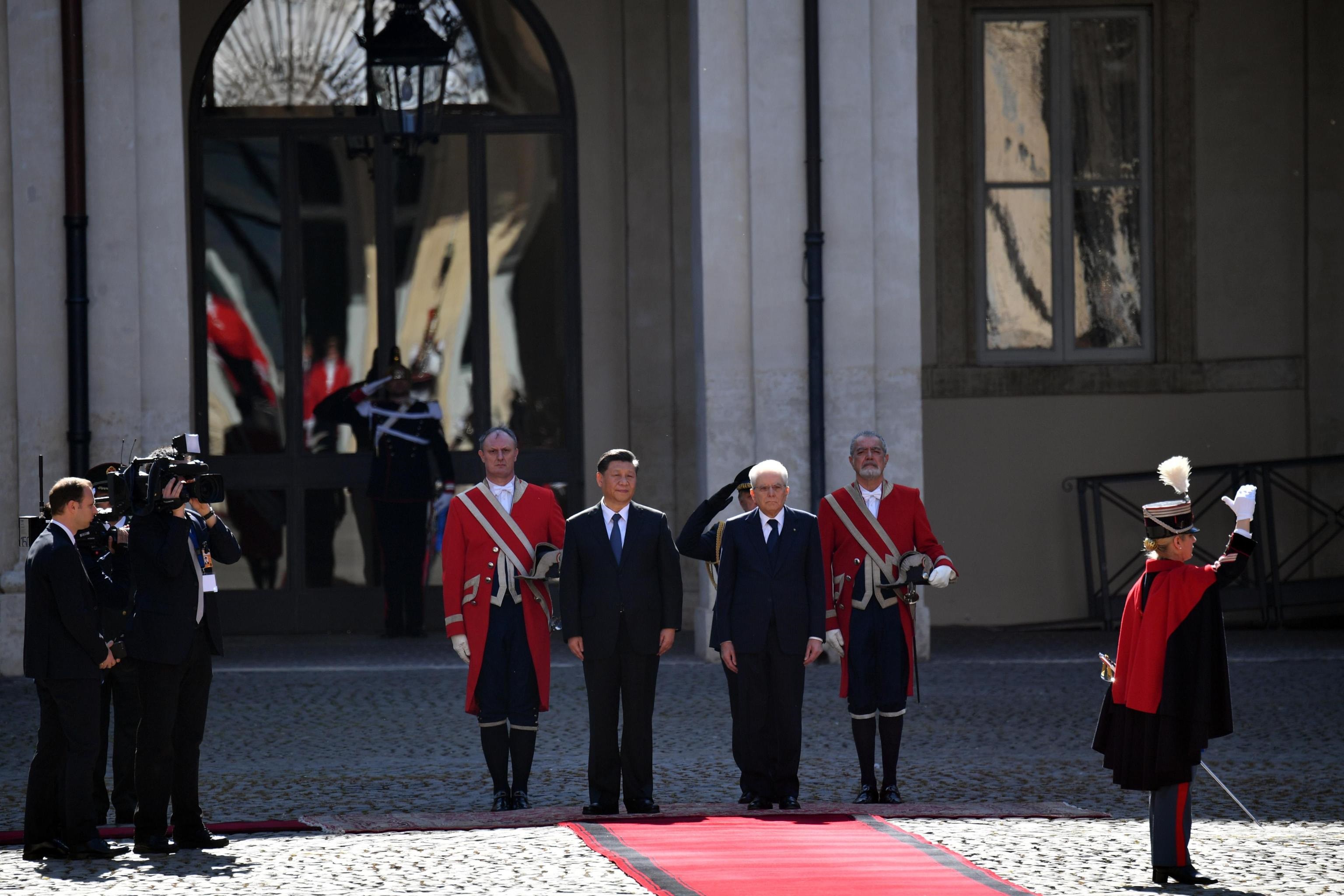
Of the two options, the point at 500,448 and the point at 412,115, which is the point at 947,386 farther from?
the point at 500,448

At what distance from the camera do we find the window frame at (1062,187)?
14273 mm

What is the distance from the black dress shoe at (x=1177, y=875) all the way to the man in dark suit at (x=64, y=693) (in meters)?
3.66

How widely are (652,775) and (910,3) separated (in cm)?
592

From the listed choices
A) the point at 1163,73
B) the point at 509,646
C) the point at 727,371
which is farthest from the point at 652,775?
the point at 1163,73

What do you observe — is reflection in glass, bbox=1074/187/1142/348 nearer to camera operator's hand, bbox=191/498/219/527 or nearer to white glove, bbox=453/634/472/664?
white glove, bbox=453/634/472/664

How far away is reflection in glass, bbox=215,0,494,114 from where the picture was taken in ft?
45.8

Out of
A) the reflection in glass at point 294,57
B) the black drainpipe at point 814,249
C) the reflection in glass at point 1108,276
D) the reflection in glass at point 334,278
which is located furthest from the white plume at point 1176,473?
the reflection in glass at point 294,57

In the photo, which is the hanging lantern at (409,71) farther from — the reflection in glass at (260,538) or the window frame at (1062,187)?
the window frame at (1062,187)

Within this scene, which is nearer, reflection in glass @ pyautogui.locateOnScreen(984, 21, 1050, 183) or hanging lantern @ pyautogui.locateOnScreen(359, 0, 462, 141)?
hanging lantern @ pyautogui.locateOnScreen(359, 0, 462, 141)

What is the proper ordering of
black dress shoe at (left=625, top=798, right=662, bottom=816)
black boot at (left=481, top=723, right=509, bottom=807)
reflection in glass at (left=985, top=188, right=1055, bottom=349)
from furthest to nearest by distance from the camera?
reflection in glass at (left=985, top=188, right=1055, bottom=349)
black boot at (left=481, top=723, right=509, bottom=807)
black dress shoe at (left=625, top=798, right=662, bottom=816)

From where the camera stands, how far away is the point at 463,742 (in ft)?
31.3

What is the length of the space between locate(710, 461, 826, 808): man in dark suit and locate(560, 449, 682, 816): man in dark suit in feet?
0.80

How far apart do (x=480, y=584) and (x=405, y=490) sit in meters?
5.39

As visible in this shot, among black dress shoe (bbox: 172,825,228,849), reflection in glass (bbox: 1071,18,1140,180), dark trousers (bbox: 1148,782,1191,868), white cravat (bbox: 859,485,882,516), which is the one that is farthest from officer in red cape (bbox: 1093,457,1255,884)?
reflection in glass (bbox: 1071,18,1140,180)
